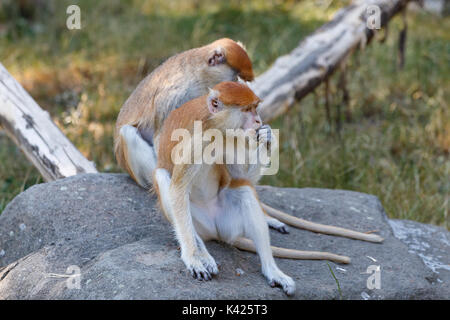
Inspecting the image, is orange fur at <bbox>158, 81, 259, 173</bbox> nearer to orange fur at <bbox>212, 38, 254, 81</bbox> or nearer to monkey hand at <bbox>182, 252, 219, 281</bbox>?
monkey hand at <bbox>182, 252, 219, 281</bbox>

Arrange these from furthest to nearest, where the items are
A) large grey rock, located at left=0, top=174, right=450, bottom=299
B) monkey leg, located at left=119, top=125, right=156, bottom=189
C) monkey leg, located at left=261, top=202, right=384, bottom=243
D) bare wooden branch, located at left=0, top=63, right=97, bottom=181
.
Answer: bare wooden branch, located at left=0, top=63, right=97, bottom=181 → monkey leg, located at left=119, top=125, right=156, bottom=189 → monkey leg, located at left=261, top=202, right=384, bottom=243 → large grey rock, located at left=0, top=174, right=450, bottom=299

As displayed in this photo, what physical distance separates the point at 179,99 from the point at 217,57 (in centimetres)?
36

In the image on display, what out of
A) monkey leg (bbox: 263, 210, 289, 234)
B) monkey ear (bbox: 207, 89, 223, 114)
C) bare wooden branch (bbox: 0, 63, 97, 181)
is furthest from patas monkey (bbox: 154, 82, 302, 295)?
bare wooden branch (bbox: 0, 63, 97, 181)

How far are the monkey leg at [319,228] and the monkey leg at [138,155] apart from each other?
0.79m

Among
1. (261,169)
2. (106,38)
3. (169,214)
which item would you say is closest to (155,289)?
(169,214)

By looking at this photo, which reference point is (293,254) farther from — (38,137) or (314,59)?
(314,59)

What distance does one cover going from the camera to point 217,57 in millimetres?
3680

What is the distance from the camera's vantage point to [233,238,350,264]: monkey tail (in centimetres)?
315

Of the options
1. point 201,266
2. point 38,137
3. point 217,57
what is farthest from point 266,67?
point 201,266

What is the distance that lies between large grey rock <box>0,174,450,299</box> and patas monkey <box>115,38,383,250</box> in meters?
0.08

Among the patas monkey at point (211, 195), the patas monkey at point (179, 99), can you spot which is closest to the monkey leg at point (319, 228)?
the patas monkey at point (179, 99)

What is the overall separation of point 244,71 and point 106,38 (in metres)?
4.38

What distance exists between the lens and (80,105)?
5.49m

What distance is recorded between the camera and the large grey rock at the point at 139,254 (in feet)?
8.63
